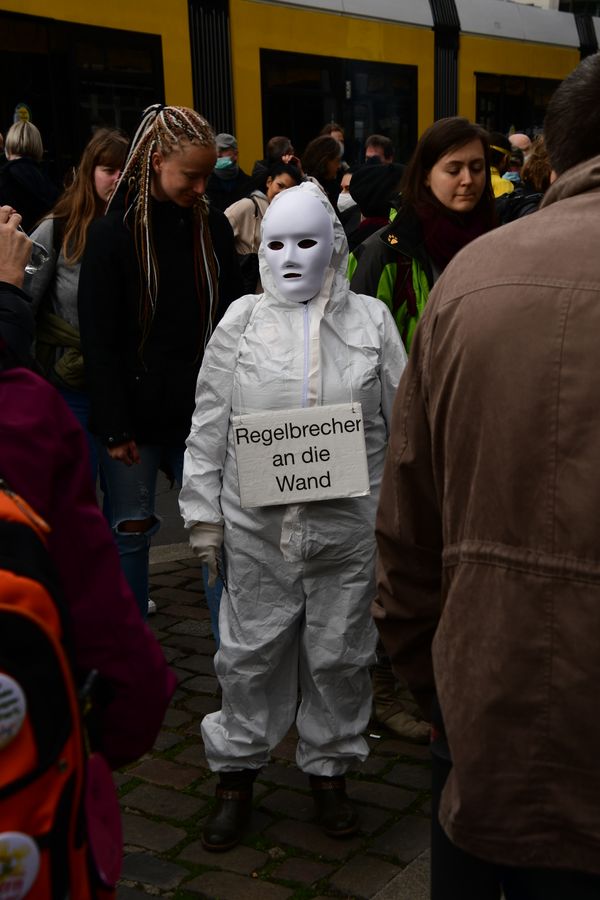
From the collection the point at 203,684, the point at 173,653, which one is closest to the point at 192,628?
the point at 173,653

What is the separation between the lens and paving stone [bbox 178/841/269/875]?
320 centimetres

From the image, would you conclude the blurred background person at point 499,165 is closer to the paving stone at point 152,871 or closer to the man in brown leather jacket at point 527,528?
the paving stone at point 152,871

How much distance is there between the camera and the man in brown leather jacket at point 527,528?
156 centimetres

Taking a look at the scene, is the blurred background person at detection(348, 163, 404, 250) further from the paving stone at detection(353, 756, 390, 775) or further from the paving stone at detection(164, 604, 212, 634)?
the paving stone at detection(353, 756, 390, 775)

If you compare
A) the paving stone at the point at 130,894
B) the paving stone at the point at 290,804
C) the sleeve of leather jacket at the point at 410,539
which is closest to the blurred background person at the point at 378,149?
the paving stone at the point at 290,804

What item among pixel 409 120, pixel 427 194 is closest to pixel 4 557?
pixel 427 194

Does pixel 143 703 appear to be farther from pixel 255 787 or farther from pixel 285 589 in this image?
pixel 255 787

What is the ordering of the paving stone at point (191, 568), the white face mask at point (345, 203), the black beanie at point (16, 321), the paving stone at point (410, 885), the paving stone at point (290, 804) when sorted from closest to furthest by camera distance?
the black beanie at point (16, 321) < the paving stone at point (410, 885) < the paving stone at point (290, 804) < the paving stone at point (191, 568) < the white face mask at point (345, 203)

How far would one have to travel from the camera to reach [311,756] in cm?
339

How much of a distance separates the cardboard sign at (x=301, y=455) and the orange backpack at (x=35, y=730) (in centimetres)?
176

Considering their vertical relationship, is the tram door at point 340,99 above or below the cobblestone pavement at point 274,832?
above

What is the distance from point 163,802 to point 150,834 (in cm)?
19

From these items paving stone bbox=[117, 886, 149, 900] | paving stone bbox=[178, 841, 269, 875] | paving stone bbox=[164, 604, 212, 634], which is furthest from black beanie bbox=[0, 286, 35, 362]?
paving stone bbox=[164, 604, 212, 634]

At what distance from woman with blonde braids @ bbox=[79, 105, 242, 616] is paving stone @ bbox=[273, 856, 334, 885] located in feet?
4.70
